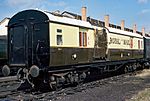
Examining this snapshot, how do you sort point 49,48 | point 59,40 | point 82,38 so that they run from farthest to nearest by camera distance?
point 82,38 → point 59,40 → point 49,48

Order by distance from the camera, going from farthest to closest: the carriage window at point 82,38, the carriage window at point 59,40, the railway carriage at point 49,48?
1. the carriage window at point 82,38
2. the carriage window at point 59,40
3. the railway carriage at point 49,48

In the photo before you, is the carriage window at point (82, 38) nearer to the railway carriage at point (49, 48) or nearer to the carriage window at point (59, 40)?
the railway carriage at point (49, 48)

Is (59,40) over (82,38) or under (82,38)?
under

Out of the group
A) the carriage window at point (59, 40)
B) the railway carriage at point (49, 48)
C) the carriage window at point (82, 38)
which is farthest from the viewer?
the carriage window at point (82, 38)

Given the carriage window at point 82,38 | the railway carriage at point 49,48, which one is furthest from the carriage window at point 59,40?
the carriage window at point 82,38

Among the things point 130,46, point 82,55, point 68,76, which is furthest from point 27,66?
point 130,46

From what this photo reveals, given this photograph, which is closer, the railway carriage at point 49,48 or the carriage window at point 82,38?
the railway carriage at point 49,48

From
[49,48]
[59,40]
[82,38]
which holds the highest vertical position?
[82,38]

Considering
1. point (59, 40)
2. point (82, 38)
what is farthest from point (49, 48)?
point (82, 38)

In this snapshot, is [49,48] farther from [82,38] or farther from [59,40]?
[82,38]

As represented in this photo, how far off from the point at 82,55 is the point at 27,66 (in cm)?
353

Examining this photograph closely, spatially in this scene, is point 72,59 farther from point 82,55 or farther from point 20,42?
point 20,42

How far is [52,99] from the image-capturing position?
34.8 feet

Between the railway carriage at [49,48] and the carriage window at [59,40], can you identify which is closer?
the railway carriage at [49,48]
